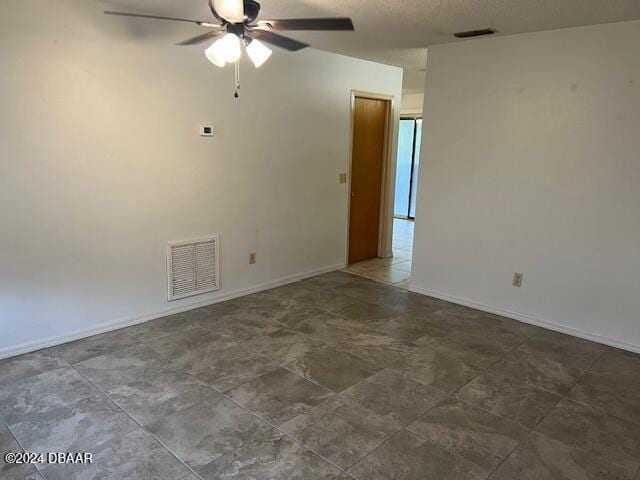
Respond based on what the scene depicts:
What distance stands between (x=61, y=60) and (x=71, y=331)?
6.10 feet

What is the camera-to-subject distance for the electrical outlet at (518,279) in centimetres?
389

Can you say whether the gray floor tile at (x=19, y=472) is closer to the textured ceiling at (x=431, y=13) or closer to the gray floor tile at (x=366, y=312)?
the gray floor tile at (x=366, y=312)

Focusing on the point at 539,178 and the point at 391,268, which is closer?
the point at 539,178

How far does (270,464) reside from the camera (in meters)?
2.08

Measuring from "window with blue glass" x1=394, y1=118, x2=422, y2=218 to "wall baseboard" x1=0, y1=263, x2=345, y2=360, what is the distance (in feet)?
14.8

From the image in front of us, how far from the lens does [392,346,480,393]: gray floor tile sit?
2848 millimetres

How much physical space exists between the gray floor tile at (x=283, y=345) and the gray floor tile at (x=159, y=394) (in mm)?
554

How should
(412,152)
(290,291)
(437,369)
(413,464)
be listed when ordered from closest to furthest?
1. (413,464)
2. (437,369)
3. (290,291)
4. (412,152)

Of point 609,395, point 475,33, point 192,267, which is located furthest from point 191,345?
point 475,33

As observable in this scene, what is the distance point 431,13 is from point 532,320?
2572 millimetres

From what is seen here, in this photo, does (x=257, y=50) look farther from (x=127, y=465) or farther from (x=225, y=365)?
(x=127, y=465)

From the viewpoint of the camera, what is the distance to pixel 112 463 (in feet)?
6.74

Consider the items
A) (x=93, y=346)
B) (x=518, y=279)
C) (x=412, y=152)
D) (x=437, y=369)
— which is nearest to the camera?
(x=437, y=369)

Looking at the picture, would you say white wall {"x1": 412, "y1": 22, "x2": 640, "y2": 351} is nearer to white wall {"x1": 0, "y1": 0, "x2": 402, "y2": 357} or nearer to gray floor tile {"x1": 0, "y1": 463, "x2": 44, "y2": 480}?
white wall {"x1": 0, "y1": 0, "x2": 402, "y2": 357}
